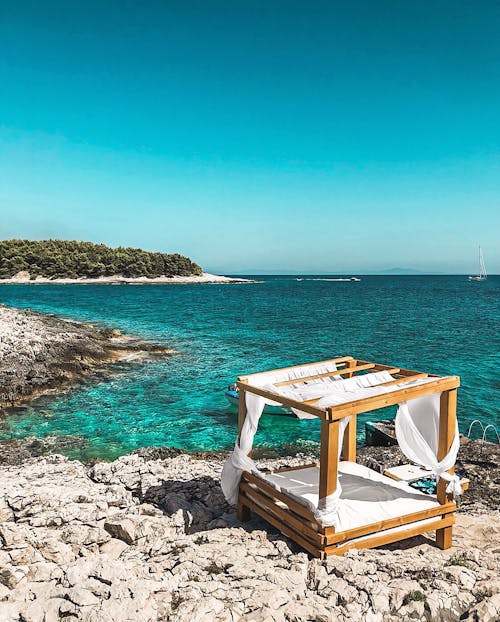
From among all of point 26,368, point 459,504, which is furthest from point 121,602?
point 26,368

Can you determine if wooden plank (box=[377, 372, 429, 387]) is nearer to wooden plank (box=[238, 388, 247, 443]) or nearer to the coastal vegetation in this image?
wooden plank (box=[238, 388, 247, 443])

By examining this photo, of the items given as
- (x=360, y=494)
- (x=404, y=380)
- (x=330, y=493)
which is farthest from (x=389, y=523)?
(x=404, y=380)

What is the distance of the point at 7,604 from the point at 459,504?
879 cm

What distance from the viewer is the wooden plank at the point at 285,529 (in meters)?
7.48

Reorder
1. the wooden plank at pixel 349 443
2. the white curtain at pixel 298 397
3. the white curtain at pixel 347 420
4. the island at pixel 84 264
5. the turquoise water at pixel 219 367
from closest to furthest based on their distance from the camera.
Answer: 1. the white curtain at pixel 298 397
2. the white curtain at pixel 347 420
3. the wooden plank at pixel 349 443
4. the turquoise water at pixel 219 367
5. the island at pixel 84 264

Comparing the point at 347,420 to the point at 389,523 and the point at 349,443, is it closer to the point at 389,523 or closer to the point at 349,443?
the point at 389,523

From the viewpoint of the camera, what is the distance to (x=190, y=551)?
7.55 metres

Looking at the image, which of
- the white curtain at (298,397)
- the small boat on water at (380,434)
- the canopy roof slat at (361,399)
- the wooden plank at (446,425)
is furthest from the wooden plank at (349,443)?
the small boat on water at (380,434)

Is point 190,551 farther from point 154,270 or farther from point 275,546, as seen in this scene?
point 154,270

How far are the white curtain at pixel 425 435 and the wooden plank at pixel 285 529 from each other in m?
2.46

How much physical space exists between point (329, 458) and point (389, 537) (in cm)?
175

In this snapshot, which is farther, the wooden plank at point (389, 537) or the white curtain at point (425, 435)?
the white curtain at point (425, 435)

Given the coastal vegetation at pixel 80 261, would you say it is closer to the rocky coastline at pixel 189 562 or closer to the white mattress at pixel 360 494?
the rocky coastline at pixel 189 562

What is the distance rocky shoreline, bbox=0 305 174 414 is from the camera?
21688mm
